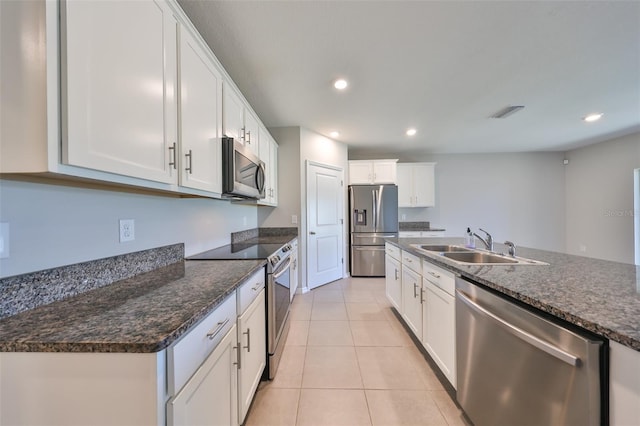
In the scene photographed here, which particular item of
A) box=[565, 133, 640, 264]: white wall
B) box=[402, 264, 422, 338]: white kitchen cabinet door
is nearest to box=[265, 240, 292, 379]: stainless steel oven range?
box=[402, 264, 422, 338]: white kitchen cabinet door

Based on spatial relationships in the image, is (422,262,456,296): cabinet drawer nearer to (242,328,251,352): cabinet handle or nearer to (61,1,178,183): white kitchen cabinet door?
(242,328,251,352): cabinet handle

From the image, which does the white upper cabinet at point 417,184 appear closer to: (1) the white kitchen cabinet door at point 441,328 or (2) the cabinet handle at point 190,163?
(1) the white kitchen cabinet door at point 441,328

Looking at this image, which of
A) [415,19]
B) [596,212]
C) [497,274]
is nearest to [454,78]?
[415,19]

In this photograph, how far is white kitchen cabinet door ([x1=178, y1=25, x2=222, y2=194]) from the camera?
1.21 metres

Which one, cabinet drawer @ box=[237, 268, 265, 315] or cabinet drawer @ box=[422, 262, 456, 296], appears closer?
cabinet drawer @ box=[237, 268, 265, 315]

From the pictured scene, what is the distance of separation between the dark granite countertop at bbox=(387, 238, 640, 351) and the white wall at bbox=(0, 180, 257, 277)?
1.81 m

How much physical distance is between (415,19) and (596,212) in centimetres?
557

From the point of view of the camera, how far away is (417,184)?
493cm

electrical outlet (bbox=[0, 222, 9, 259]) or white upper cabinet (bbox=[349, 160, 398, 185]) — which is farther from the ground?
white upper cabinet (bbox=[349, 160, 398, 185])

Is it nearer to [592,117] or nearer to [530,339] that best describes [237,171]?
[530,339]

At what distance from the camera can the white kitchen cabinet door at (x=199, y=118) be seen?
3.97 feet

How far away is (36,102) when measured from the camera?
0.63m

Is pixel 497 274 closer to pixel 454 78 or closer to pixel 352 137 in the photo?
pixel 454 78

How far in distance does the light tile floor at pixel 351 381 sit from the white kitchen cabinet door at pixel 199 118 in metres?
1.41
